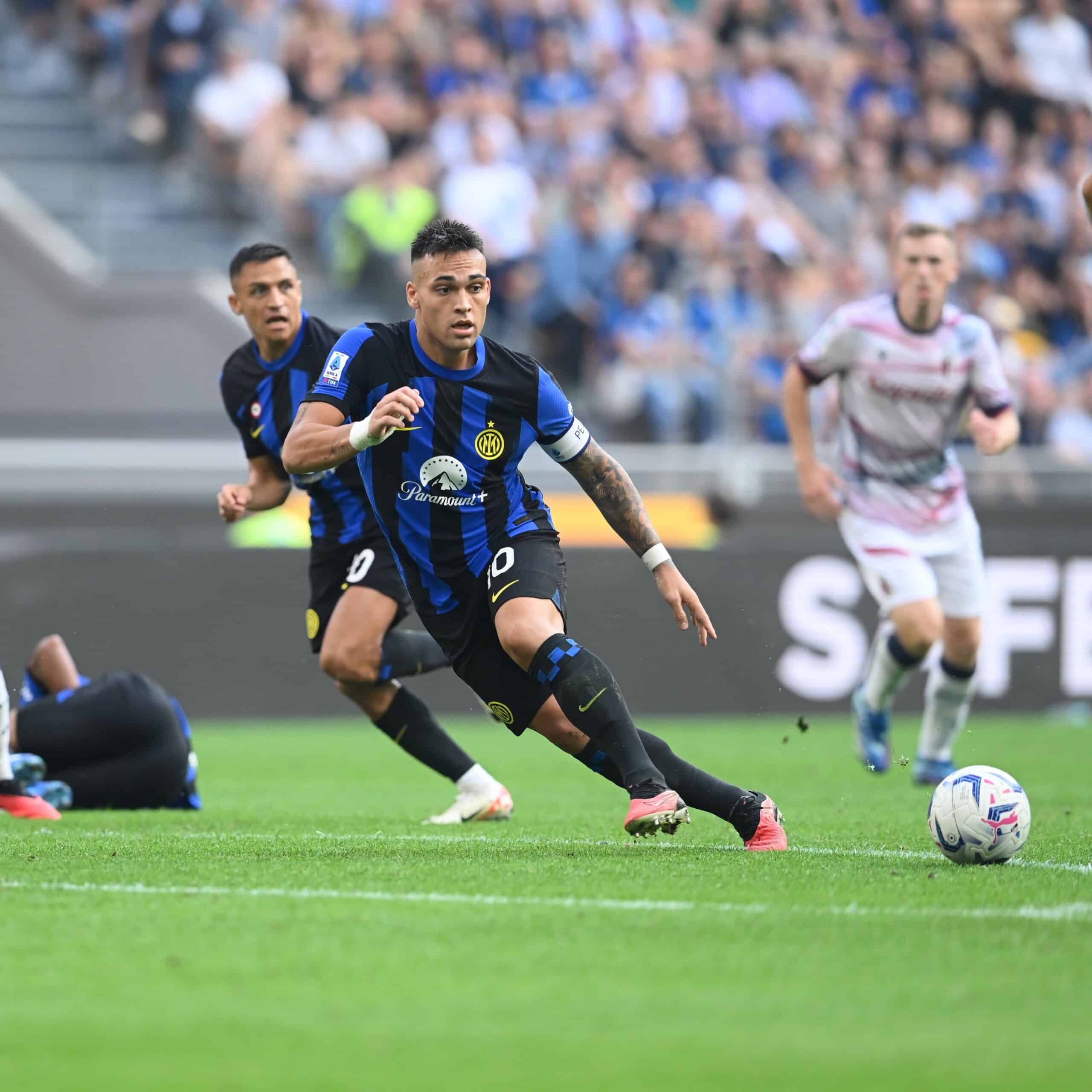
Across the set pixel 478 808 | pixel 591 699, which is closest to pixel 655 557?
pixel 591 699

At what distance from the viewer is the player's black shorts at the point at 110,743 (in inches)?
311

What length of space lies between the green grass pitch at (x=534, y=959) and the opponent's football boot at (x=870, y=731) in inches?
102

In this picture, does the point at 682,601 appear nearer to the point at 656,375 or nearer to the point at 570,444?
the point at 570,444

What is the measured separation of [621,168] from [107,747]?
10054 mm

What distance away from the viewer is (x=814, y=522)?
48.1 feet

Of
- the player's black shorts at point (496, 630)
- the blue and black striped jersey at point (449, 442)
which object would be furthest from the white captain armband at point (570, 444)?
the player's black shorts at point (496, 630)

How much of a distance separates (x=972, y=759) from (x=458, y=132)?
320 inches

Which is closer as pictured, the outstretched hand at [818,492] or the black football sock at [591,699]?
the black football sock at [591,699]

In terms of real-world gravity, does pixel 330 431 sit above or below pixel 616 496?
above

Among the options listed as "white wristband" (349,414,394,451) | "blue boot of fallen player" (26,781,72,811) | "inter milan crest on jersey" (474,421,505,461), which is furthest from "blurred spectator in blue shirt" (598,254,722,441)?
"white wristband" (349,414,394,451)

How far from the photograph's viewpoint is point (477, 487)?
6.18 meters

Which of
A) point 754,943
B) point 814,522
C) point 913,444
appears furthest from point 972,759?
point 754,943

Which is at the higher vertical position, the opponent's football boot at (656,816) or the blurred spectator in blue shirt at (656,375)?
the blurred spectator in blue shirt at (656,375)

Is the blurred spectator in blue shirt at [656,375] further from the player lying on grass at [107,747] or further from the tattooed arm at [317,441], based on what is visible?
the tattooed arm at [317,441]
